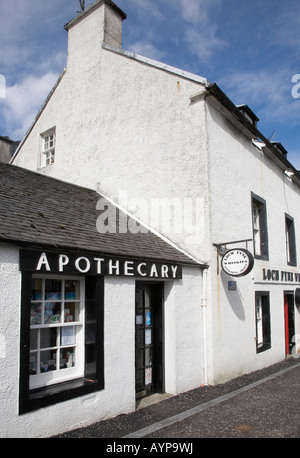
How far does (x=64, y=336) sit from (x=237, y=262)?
Result: 3.94 metres

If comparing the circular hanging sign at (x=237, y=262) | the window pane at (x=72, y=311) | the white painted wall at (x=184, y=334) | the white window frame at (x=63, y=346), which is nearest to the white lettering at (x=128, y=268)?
the white window frame at (x=63, y=346)

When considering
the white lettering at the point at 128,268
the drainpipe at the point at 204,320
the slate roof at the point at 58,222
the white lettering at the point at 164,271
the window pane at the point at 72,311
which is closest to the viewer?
the slate roof at the point at 58,222

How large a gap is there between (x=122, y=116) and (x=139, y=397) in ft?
23.1

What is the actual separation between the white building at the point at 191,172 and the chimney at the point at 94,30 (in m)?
0.04

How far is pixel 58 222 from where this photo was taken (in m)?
6.23

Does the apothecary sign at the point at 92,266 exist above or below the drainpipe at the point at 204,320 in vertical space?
above

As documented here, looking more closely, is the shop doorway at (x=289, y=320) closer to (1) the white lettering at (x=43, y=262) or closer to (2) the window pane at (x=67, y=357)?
(2) the window pane at (x=67, y=357)

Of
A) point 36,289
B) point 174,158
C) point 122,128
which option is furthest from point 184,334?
point 122,128

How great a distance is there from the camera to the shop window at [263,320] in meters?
10.5

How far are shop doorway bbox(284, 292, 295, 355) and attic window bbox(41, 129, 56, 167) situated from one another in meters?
9.14

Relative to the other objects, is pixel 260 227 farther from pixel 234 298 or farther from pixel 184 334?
pixel 184 334

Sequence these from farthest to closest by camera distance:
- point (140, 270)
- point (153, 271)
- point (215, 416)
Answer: point (153, 271), point (140, 270), point (215, 416)

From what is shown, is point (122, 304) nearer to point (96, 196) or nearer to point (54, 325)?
point (54, 325)

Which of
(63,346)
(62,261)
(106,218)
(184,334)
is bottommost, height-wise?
(184,334)
